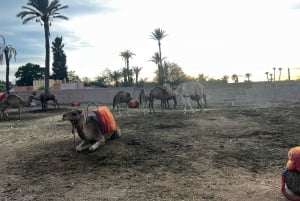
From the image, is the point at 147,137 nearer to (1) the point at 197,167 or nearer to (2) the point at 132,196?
(1) the point at 197,167

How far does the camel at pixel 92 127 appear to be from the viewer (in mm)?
11352

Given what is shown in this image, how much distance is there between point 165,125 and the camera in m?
16.0

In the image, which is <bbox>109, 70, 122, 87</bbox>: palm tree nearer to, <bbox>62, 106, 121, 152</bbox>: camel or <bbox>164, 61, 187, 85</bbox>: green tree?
<bbox>164, 61, 187, 85</bbox>: green tree

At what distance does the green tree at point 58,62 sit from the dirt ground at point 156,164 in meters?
67.3

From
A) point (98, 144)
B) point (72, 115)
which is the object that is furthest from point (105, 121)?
point (72, 115)

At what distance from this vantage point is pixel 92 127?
12.1 metres

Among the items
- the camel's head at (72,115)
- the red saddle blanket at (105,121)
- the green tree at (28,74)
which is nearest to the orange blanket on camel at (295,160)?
the camel's head at (72,115)

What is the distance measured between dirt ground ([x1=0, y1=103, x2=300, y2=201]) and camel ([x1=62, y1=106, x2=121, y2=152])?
0.27 m

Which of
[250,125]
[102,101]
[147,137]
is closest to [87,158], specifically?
[147,137]

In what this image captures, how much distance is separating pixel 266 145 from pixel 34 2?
3252 cm

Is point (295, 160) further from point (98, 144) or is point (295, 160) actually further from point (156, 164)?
point (98, 144)

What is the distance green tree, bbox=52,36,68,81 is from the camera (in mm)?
81438

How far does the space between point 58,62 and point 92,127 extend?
71.3m

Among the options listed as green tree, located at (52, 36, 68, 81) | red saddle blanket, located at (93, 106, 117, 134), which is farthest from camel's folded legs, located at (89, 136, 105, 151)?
green tree, located at (52, 36, 68, 81)
